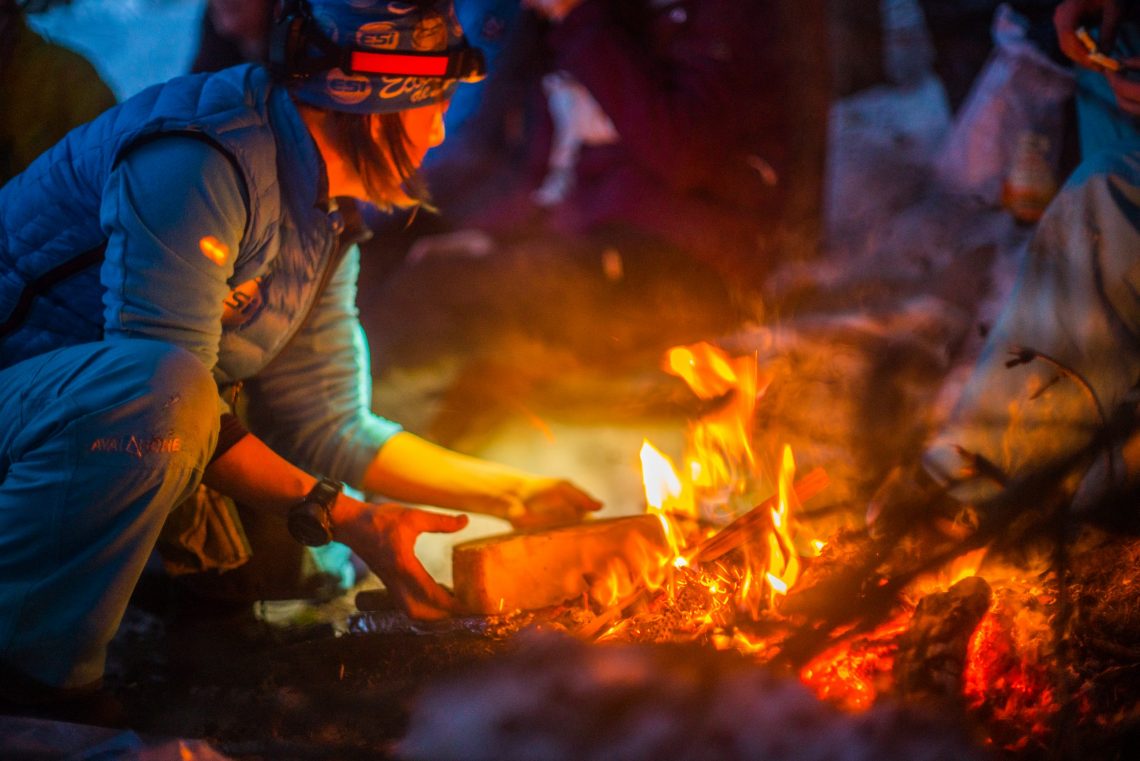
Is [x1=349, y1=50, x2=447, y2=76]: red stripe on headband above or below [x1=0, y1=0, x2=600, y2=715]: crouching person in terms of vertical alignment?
above

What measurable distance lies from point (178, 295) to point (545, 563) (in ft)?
3.96

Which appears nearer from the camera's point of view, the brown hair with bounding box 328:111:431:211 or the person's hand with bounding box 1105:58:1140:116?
the brown hair with bounding box 328:111:431:211

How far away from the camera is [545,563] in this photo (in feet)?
8.79

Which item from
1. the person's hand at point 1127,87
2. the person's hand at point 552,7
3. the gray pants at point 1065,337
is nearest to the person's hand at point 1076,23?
the person's hand at point 1127,87

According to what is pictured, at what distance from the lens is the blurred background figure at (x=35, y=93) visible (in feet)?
11.1

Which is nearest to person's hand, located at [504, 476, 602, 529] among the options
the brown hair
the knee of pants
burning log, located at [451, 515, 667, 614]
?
burning log, located at [451, 515, 667, 614]

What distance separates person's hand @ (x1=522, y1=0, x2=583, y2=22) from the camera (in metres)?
4.71

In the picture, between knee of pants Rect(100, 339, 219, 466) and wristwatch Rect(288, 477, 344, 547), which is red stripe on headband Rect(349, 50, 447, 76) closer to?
knee of pants Rect(100, 339, 219, 466)

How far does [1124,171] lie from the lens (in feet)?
9.45

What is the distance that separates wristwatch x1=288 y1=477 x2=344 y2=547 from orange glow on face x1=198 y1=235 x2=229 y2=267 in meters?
0.63

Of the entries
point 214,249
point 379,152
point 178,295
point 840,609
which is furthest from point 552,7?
point 840,609

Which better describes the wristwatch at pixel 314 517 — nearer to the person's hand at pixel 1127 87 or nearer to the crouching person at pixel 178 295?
the crouching person at pixel 178 295

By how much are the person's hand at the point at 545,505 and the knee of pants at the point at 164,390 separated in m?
→ 1.08

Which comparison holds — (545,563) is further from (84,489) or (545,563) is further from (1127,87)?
(1127,87)
